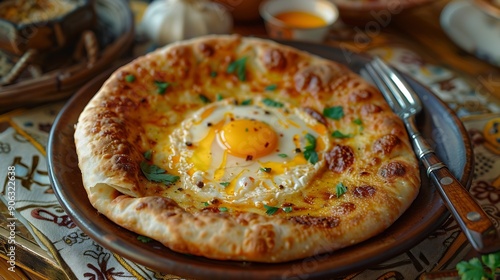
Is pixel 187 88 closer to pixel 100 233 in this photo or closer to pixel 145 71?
pixel 145 71

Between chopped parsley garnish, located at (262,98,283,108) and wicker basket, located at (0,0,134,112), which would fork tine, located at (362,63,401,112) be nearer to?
chopped parsley garnish, located at (262,98,283,108)

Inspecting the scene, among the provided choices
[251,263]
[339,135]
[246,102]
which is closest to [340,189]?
[339,135]

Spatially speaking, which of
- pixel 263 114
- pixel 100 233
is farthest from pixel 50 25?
pixel 100 233

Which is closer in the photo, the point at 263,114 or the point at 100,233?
the point at 100,233

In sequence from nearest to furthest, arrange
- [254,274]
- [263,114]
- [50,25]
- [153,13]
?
1. [254,274]
2. [263,114]
3. [50,25]
4. [153,13]

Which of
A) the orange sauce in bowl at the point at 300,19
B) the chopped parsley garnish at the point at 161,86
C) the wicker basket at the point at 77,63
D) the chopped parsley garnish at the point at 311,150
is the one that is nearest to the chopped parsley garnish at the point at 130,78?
the chopped parsley garnish at the point at 161,86

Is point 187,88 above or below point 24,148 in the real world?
above

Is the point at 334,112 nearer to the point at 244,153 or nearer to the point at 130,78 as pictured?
the point at 244,153
